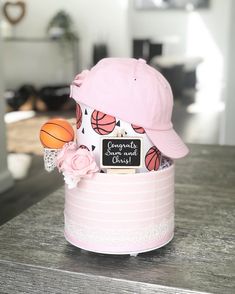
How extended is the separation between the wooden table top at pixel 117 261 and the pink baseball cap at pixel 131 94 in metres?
0.18

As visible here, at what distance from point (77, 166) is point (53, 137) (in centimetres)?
8

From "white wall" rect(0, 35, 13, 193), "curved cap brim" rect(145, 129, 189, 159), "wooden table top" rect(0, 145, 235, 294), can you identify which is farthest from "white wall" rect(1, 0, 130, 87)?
"curved cap brim" rect(145, 129, 189, 159)

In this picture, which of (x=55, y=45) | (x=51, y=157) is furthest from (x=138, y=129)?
(x=55, y=45)

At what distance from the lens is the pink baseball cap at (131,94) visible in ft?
2.32

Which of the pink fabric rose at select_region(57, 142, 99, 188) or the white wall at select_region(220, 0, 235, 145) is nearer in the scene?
the pink fabric rose at select_region(57, 142, 99, 188)

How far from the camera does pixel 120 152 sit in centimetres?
71

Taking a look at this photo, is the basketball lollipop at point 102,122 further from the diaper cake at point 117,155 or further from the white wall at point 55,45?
the white wall at point 55,45

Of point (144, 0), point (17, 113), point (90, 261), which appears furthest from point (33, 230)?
point (144, 0)

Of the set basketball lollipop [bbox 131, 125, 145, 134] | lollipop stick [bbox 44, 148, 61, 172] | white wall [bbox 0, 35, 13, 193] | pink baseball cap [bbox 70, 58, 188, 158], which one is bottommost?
white wall [bbox 0, 35, 13, 193]

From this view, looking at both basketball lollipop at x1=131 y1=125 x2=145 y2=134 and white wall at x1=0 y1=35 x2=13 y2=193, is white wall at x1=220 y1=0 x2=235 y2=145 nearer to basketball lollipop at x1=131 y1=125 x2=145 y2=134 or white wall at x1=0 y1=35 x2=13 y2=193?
white wall at x1=0 y1=35 x2=13 y2=193

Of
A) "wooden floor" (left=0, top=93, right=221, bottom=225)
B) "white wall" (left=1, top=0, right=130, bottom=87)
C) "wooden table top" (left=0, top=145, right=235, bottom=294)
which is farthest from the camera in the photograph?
"white wall" (left=1, top=0, right=130, bottom=87)

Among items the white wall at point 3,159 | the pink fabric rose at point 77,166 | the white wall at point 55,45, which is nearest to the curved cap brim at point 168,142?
the pink fabric rose at point 77,166

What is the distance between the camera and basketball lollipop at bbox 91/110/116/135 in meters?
0.72

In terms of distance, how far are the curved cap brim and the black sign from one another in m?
0.03
